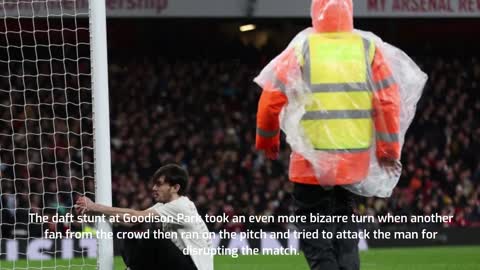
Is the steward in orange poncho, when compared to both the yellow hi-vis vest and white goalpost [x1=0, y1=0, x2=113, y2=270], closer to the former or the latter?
the yellow hi-vis vest

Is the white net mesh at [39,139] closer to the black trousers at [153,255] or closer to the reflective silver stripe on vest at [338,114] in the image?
the black trousers at [153,255]

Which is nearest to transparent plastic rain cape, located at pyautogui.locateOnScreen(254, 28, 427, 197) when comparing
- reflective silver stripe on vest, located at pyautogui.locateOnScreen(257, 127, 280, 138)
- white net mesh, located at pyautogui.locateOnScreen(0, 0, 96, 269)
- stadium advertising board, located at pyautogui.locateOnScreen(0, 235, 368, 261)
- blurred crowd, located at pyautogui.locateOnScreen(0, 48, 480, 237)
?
reflective silver stripe on vest, located at pyautogui.locateOnScreen(257, 127, 280, 138)

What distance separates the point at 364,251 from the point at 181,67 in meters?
8.46

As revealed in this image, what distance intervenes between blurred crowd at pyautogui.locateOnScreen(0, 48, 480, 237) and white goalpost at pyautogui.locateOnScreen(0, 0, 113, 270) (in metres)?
0.53

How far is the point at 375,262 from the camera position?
1473 cm

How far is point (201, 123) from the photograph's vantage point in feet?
76.7

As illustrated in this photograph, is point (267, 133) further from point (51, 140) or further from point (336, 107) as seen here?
point (51, 140)

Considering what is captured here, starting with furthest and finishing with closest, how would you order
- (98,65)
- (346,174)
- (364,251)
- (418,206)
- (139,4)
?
(418,206) < (139,4) < (364,251) < (98,65) < (346,174)

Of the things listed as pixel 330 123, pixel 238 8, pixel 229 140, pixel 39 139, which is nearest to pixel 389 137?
pixel 330 123

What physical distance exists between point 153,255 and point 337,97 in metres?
1.64

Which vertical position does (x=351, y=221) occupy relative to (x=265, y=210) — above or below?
above

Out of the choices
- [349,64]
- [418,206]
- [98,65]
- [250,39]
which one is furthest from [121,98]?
[349,64]

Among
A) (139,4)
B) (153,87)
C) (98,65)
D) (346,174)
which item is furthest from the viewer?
(153,87)

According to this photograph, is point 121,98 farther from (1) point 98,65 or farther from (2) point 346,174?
(2) point 346,174
